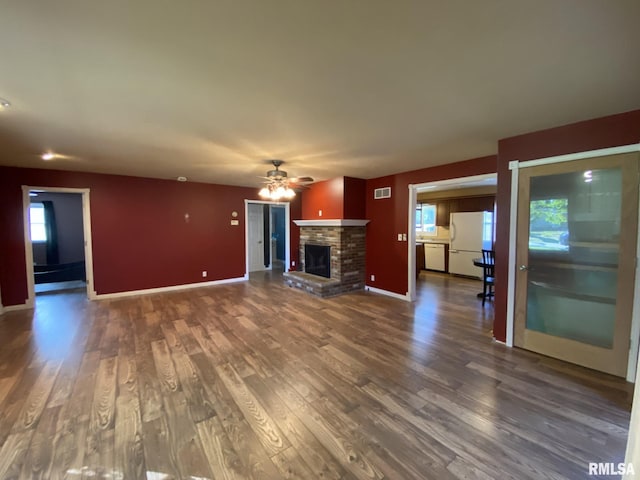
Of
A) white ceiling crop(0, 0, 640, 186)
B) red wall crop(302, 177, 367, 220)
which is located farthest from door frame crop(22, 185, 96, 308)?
red wall crop(302, 177, 367, 220)

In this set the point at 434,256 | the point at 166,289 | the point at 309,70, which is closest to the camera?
the point at 309,70

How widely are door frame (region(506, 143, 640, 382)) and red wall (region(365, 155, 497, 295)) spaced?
1433 mm

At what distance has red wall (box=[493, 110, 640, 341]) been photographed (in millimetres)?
2486

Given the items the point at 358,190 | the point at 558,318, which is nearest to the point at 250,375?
the point at 558,318

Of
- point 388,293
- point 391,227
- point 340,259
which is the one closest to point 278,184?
point 340,259

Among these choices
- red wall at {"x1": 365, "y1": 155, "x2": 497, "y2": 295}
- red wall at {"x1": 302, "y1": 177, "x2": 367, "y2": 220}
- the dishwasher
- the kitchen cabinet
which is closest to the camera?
red wall at {"x1": 365, "y1": 155, "x2": 497, "y2": 295}

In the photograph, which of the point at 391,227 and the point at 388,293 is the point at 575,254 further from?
the point at 388,293

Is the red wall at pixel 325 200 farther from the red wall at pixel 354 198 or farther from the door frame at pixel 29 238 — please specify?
the door frame at pixel 29 238

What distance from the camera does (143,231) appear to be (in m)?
5.66

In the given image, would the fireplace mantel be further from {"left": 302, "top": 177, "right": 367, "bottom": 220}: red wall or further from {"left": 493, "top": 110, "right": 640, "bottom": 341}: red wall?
{"left": 493, "top": 110, "right": 640, "bottom": 341}: red wall

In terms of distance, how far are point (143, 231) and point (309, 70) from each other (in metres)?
5.45

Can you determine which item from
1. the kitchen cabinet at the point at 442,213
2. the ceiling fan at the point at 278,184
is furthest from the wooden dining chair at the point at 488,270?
the ceiling fan at the point at 278,184

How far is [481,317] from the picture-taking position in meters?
4.17

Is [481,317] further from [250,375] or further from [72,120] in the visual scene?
[72,120]
